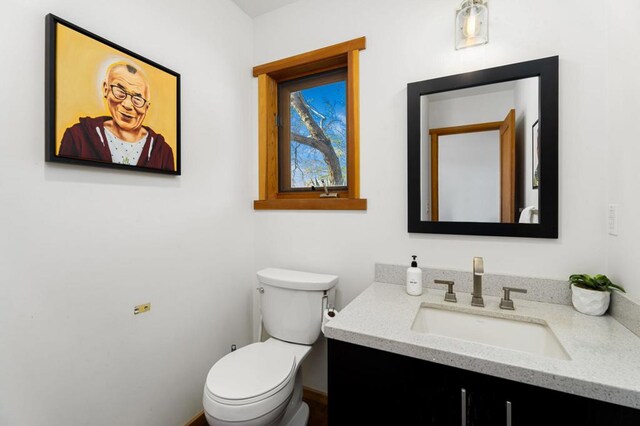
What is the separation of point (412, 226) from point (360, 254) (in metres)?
0.35

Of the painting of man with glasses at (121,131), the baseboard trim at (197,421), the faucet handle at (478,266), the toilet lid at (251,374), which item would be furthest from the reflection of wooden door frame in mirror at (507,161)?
the baseboard trim at (197,421)

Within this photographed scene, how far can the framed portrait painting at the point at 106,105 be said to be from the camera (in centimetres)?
105

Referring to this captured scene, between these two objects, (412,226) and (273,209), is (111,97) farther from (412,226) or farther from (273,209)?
(412,226)

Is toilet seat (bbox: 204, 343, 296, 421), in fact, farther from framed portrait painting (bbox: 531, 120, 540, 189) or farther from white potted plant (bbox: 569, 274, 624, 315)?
framed portrait painting (bbox: 531, 120, 540, 189)

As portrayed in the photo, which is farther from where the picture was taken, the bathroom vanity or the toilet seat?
the toilet seat

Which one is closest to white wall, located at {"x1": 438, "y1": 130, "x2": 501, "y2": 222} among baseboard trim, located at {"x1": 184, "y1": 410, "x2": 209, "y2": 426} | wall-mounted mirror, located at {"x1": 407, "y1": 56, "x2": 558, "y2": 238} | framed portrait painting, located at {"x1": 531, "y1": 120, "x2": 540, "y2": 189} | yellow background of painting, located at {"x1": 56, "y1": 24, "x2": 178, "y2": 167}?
wall-mounted mirror, located at {"x1": 407, "y1": 56, "x2": 558, "y2": 238}

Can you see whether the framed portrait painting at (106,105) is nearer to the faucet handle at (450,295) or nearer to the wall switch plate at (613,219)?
the faucet handle at (450,295)

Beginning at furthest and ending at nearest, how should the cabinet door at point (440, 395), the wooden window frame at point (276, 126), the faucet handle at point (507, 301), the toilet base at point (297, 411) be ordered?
the wooden window frame at point (276, 126) < the toilet base at point (297, 411) < the faucet handle at point (507, 301) < the cabinet door at point (440, 395)

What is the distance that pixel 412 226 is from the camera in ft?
5.06

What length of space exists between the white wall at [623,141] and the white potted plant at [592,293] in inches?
2.1

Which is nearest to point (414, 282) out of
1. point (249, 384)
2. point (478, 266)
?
point (478, 266)

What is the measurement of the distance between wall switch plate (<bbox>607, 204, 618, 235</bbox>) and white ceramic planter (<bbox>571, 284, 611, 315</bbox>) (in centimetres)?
25

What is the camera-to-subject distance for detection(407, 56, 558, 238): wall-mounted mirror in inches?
50.6

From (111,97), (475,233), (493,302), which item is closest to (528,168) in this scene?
(475,233)
